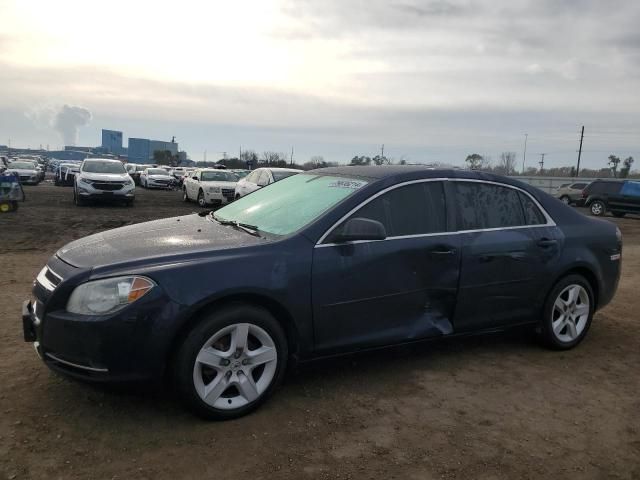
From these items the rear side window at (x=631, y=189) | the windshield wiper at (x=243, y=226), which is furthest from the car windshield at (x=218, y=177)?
the windshield wiper at (x=243, y=226)

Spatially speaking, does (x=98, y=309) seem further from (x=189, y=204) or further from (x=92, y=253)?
(x=189, y=204)

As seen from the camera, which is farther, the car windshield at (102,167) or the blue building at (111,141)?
the blue building at (111,141)

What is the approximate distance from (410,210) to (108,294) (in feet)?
7.22

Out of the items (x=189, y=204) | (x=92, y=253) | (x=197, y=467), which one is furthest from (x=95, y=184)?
(x=197, y=467)

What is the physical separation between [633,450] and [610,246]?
7.85 feet

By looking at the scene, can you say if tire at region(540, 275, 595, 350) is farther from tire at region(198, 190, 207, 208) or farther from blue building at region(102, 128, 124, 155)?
blue building at region(102, 128, 124, 155)

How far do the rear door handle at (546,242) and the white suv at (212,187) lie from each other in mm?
15869

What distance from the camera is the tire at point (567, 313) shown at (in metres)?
4.79

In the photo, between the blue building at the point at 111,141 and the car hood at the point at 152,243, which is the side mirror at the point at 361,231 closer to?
the car hood at the point at 152,243

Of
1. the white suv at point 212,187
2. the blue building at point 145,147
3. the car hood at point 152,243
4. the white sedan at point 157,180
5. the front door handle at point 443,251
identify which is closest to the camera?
the car hood at point 152,243

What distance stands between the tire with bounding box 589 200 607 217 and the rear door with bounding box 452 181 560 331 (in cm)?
2212

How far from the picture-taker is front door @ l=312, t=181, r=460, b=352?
12.1 feet

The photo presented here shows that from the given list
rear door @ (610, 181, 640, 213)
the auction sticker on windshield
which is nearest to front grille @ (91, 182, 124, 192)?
the auction sticker on windshield

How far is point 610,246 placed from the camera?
5.13m
